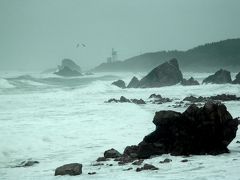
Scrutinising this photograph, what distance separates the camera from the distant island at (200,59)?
138 m

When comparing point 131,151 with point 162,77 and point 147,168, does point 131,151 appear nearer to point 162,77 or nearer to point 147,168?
point 147,168

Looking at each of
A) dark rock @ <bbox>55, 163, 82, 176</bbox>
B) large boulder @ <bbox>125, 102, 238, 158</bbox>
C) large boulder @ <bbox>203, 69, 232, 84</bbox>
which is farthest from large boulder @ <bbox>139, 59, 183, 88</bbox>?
dark rock @ <bbox>55, 163, 82, 176</bbox>

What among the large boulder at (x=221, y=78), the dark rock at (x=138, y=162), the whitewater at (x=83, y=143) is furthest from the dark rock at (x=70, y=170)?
the large boulder at (x=221, y=78)

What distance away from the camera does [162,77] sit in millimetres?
68688

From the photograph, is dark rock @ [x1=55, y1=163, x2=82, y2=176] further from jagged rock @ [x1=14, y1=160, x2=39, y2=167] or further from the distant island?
the distant island

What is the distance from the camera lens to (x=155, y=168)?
13258 millimetres

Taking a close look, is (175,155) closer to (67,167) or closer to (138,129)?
(67,167)

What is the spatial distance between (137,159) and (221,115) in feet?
13.3

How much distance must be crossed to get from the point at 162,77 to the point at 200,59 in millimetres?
81629

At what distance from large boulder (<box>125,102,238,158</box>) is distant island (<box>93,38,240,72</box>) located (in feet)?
376

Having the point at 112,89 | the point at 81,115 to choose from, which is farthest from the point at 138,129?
the point at 112,89

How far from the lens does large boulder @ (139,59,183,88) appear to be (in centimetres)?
6731

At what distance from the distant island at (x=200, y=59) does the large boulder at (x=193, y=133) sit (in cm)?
11474

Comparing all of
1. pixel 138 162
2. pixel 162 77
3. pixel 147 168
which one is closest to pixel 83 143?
pixel 138 162
